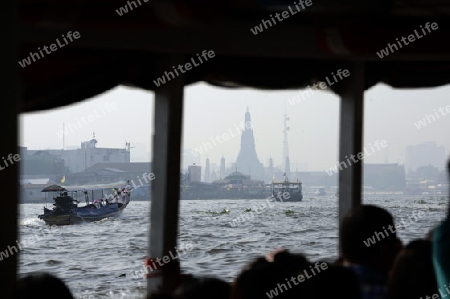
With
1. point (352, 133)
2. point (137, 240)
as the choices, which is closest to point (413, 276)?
point (352, 133)

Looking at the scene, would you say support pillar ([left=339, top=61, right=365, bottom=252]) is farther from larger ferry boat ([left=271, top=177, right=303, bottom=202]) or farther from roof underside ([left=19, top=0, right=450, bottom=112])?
larger ferry boat ([left=271, top=177, right=303, bottom=202])

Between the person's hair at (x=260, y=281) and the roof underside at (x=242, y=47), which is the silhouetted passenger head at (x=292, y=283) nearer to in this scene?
the person's hair at (x=260, y=281)

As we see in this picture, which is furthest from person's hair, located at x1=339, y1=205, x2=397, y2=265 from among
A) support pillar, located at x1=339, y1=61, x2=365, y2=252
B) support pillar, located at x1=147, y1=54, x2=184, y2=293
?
support pillar, located at x1=339, y1=61, x2=365, y2=252

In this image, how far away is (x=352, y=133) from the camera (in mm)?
4211

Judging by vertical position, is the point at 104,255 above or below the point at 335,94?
below

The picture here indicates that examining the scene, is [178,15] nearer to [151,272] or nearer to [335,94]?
[151,272]

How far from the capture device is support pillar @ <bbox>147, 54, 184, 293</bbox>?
3576 mm

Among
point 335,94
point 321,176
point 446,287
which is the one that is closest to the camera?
point 446,287

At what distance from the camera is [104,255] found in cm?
5400

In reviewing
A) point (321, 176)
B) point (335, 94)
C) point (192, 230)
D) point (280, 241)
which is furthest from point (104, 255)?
point (335, 94)

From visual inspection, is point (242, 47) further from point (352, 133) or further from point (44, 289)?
point (44, 289)

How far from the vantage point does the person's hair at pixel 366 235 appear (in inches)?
78.2

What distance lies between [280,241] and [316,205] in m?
19.5

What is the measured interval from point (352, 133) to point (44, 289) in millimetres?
2922
